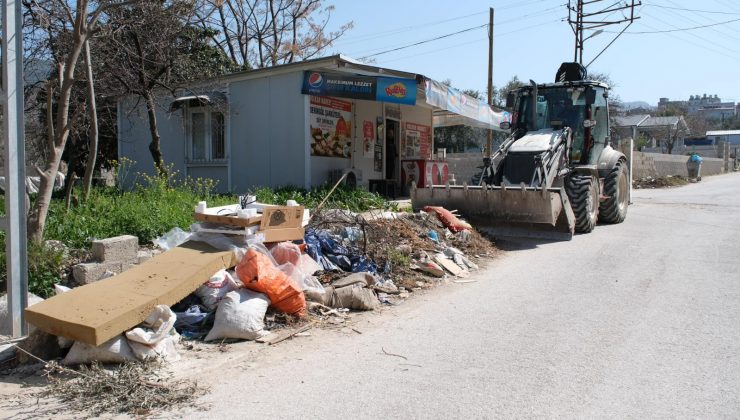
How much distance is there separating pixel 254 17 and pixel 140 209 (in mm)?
24531

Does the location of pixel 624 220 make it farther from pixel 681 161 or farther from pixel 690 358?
pixel 681 161

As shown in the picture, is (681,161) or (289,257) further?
(681,161)

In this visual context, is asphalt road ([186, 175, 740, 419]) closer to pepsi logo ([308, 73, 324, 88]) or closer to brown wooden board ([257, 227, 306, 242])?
brown wooden board ([257, 227, 306, 242])

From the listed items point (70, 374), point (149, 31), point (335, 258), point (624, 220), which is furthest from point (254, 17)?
point (70, 374)

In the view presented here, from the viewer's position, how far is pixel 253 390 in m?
4.20

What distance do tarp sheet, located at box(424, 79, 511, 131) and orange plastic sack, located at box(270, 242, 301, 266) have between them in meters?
7.26

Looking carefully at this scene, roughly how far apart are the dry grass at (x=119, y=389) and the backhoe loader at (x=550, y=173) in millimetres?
7401

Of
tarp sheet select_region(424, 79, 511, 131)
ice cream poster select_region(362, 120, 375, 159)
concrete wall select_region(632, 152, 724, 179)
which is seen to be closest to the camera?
tarp sheet select_region(424, 79, 511, 131)

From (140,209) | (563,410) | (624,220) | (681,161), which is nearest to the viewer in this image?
(563,410)

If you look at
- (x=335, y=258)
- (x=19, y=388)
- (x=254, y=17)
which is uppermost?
(x=254, y=17)

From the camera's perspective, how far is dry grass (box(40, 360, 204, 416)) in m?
3.92

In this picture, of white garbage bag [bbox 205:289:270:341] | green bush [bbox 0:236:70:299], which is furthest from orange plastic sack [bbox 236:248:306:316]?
green bush [bbox 0:236:70:299]

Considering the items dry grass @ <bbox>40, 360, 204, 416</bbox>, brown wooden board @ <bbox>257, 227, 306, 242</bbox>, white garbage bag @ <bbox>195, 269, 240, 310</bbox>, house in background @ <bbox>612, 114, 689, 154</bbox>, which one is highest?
house in background @ <bbox>612, 114, 689, 154</bbox>

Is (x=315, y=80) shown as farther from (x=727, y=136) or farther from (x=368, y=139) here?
(x=727, y=136)
